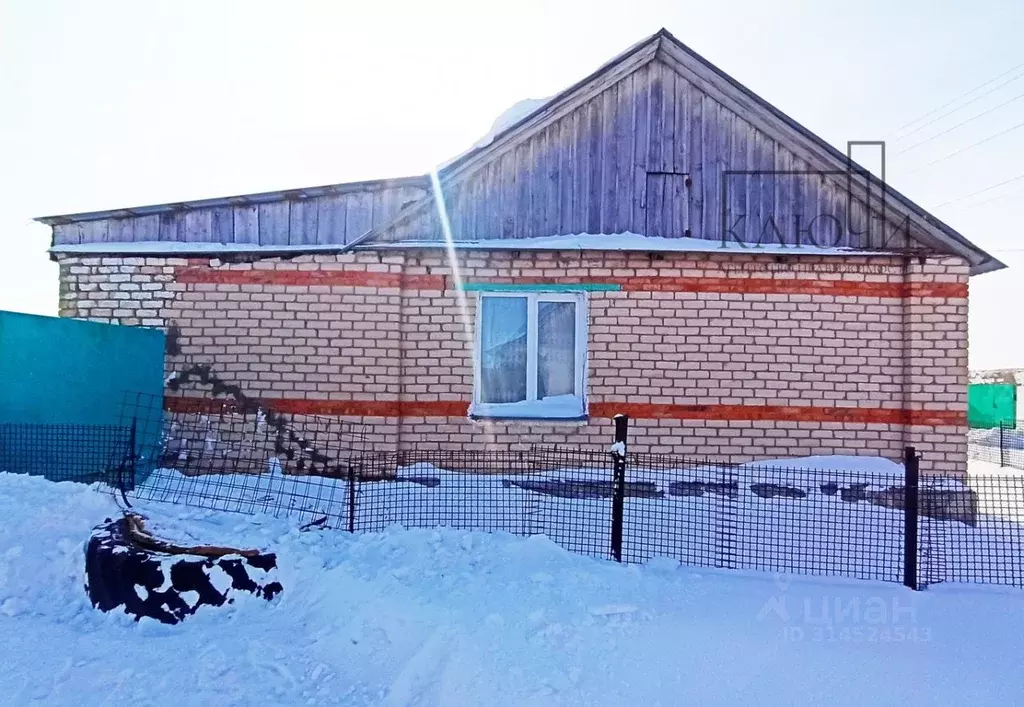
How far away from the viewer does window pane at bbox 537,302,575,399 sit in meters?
7.78

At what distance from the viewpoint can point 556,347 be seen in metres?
7.78

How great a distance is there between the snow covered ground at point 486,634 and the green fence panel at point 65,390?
5.32 feet

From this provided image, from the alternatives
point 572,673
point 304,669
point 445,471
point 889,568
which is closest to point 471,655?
point 572,673

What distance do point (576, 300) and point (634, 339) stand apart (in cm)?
82

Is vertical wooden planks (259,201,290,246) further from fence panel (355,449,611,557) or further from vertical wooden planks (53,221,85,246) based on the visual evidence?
fence panel (355,449,611,557)

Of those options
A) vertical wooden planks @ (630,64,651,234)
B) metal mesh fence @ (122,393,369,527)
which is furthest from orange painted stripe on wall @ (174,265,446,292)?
vertical wooden planks @ (630,64,651,234)

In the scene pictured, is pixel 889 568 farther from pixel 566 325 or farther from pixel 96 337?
pixel 96 337

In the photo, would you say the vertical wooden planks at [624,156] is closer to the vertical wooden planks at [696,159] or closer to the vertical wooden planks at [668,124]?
the vertical wooden planks at [668,124]

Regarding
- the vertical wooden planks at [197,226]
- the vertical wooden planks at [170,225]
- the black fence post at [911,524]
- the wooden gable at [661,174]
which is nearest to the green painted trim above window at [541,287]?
the wooden gable at [661,174]

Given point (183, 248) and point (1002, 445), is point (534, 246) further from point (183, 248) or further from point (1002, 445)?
point (1002, 445)

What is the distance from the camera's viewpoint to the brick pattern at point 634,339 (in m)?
7.61

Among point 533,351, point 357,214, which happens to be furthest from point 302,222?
point 533,351

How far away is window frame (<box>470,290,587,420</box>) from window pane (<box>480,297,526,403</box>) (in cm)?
5

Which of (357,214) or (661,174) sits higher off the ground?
(661,174)
